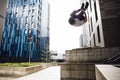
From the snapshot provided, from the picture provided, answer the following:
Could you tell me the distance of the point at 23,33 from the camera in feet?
158

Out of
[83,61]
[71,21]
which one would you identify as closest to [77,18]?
[71,21]

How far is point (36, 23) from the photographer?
47.3m

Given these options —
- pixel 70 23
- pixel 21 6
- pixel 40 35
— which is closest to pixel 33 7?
pixel 21 6

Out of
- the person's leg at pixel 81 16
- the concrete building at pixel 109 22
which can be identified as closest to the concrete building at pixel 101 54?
the concrete building at pixel 109 22

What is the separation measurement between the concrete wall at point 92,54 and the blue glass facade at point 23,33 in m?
39.9

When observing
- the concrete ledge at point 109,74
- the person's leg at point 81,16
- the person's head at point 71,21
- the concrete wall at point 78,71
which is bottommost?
the concrete wall at point 78,71

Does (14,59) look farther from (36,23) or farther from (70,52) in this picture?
(70,52)

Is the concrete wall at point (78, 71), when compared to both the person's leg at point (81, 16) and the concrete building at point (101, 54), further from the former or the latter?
the person's leg at point (81, 16)

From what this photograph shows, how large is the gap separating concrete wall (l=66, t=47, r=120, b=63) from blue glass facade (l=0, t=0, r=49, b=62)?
3992cm

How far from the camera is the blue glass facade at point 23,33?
46791 millimetres

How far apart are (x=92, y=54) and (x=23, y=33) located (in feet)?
150

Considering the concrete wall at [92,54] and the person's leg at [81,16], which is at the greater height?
the person's leg at [81,16]

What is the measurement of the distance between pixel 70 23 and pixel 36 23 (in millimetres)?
44324

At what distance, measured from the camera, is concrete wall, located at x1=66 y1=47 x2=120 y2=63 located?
293 inches
